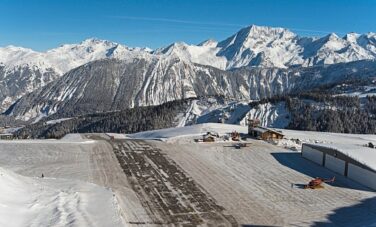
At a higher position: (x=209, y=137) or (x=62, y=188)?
(x=209, y=137)

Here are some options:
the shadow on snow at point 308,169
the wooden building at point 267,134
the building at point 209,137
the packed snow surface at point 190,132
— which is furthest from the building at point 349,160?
the packed snow surface at point 190,132

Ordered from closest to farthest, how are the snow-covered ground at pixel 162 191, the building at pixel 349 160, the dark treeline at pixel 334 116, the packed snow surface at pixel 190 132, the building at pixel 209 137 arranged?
the snow-covered ground at pixel 162 191, the building at pixel 349 160, the building at pixel 209 137, the packed snow surface at pixel 190 132, the dark treeline at pixel 334 116

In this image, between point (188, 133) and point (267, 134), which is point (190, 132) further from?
point (267, 134)

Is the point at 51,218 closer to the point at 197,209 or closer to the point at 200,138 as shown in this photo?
the point at 197,209

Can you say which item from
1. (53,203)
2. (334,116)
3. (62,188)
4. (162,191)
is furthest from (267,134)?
(334,116)

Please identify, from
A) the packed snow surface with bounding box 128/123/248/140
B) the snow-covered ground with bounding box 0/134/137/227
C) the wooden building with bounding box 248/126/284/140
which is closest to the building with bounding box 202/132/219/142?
the packed snow surface with bounding box 128/123/248/140

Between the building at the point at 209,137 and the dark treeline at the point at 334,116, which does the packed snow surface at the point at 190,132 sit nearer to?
the building at the point at 209,137
